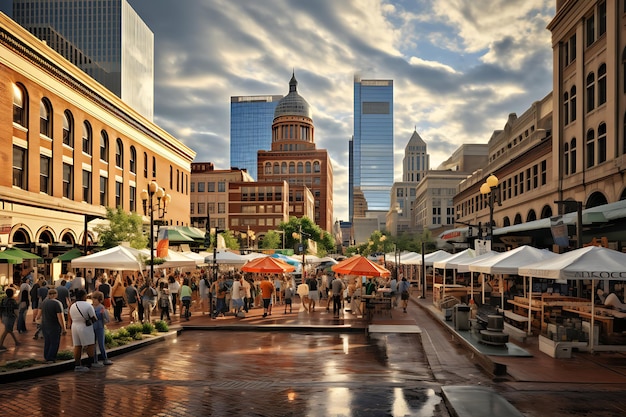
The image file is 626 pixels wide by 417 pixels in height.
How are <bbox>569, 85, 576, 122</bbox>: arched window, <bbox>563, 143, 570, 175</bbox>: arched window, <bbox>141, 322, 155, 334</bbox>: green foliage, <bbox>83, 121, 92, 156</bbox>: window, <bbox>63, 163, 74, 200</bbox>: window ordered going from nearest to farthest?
1. <bbox>141, 322, 155, 334</bbox>: green foliage
2. <bbox>569, 85, 576, 122</bbox>: arched window
3. <bbox>563, 143, 570, 175</bbox>: arched window
4. <bbox>63, 163, 74, 200</bbox>: window
5. <bbox>83, 121, 92, 156</bbox>: window

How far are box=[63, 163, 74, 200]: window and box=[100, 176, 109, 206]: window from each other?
4953 millimetres

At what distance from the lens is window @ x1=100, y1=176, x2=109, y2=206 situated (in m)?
42.4

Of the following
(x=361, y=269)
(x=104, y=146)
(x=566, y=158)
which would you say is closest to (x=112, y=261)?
(x=361, y=269)

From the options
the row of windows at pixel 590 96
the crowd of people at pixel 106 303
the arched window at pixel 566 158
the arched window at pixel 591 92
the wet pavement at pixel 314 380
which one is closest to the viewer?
the wet pavement at pixel 314 380

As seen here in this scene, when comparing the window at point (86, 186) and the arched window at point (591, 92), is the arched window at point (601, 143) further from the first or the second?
the window at point (86, 186)

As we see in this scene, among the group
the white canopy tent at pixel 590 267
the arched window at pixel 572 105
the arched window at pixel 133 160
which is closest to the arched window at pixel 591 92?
the arched window at pixel 572 105

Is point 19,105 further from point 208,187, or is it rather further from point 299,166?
point 299,166

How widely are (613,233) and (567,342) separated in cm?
1296

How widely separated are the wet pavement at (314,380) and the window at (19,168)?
17.3 meters

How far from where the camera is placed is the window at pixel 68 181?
36.8 metres

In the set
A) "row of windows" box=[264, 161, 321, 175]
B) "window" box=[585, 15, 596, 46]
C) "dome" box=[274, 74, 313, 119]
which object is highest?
"dome" box=[274, 74, 313, 119]

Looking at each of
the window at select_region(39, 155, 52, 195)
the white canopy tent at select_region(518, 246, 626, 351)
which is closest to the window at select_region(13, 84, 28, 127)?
the window at select_region(39, 155, 52, 195)

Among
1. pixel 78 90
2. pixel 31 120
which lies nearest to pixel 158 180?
pixel 78 90

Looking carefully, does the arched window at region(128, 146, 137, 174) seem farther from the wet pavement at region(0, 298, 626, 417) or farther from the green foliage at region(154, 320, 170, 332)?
the wet pavement at region(0, 298, 626, 417)
